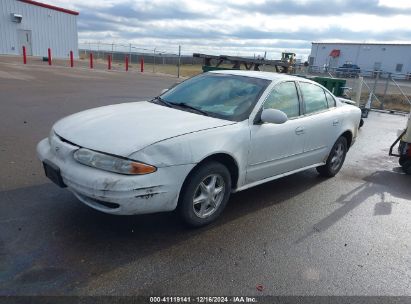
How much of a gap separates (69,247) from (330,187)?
3.74m

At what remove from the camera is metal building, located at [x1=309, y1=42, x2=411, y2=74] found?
50.5m

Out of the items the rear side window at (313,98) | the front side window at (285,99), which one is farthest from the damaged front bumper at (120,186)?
the rear side window at (313,98)

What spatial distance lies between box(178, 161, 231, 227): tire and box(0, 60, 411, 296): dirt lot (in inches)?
6.4

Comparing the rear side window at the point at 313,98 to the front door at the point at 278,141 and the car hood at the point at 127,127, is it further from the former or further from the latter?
the car hood at the point at 127,127

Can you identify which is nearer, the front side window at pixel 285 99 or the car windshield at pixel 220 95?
the car windshield at pixel 220 95

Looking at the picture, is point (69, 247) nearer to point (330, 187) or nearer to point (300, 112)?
point (300, 112)

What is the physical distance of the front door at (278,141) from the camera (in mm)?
3967

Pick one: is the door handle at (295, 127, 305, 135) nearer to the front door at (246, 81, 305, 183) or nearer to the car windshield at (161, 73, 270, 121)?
the front door at (246, 81, 305, 183)

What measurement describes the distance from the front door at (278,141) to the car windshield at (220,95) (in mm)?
208

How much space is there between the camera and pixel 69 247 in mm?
3123

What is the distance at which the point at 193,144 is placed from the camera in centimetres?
329

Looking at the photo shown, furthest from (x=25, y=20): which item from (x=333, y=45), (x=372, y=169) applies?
(x=333, y=45)

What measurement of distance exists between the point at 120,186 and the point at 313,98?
322 cm

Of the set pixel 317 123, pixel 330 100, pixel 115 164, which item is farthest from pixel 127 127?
pixel 330 100
